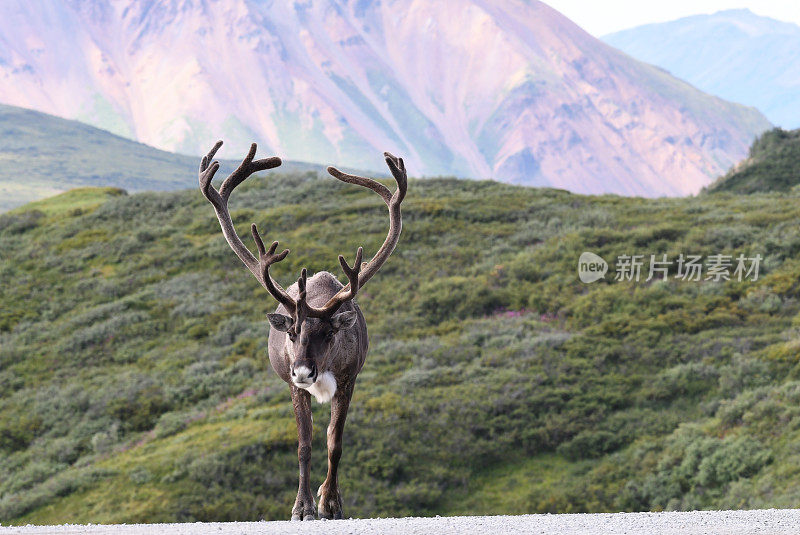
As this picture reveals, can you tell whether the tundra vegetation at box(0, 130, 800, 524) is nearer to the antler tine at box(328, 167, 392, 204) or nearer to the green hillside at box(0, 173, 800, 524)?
the green hillside at box(0, 173, 800, 524)

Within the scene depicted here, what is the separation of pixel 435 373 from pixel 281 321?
18.8 metres

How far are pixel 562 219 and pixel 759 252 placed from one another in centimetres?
1155

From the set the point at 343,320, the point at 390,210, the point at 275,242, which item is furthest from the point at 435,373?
the point at 343,320

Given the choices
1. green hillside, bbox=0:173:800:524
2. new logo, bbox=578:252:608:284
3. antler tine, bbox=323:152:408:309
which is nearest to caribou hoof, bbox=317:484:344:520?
antler tine, bbox=323:152:408:309

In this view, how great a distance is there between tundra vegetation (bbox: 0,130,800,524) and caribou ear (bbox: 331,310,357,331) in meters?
12.5

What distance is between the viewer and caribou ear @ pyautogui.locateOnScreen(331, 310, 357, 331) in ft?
28.9

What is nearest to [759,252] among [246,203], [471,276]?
[471,276]

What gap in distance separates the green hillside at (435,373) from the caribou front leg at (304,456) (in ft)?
38.6

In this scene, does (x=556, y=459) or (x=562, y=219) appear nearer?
(x=556, y=459)

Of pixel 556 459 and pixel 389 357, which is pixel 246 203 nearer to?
pixel 389 357

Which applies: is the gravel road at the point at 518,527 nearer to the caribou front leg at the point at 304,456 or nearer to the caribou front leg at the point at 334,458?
the caribou front leg at the point at 304,456

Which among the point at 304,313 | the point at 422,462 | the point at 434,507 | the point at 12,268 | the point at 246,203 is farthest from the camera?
the point at 246,203

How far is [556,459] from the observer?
23.4 m

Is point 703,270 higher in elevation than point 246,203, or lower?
lower
